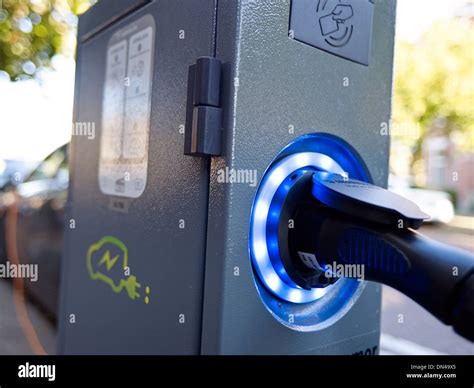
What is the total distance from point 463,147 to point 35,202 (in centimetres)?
1442

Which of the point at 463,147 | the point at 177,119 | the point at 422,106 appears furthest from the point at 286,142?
the point at 463,147

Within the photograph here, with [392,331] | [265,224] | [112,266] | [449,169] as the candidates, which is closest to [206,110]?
[265,224]

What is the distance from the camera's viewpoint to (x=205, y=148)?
770 millimetres

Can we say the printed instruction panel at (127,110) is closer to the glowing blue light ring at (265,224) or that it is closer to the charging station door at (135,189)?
the charging station door at (135,189)

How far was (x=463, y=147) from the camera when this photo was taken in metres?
14.5

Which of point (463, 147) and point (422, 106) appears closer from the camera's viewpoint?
point (422, 106)

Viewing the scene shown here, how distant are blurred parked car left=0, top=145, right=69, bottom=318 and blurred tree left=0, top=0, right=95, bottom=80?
10.1 feet

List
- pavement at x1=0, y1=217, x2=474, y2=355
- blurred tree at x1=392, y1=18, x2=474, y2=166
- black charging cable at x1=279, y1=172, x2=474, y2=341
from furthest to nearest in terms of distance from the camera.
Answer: blurred tree at x1=392, y1=18, x2=474, y2=166
pavement at x1=0, y1=217, x2=474, y2=355
black charging cable at x1=279, y1=172, x2=474, y2=341

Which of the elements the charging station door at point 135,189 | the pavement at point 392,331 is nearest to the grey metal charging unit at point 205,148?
the charging station door at point 135,189

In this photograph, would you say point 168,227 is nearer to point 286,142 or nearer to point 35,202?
point 286,142

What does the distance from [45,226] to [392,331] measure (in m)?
2.24

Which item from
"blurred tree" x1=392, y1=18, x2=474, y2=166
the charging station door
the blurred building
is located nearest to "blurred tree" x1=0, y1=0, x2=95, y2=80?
the charging station door

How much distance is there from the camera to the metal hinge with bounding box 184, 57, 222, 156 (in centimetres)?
77

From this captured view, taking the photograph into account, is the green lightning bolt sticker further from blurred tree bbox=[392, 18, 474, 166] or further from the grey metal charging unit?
blurred tree bbox=[392, 18, 474, 166]
